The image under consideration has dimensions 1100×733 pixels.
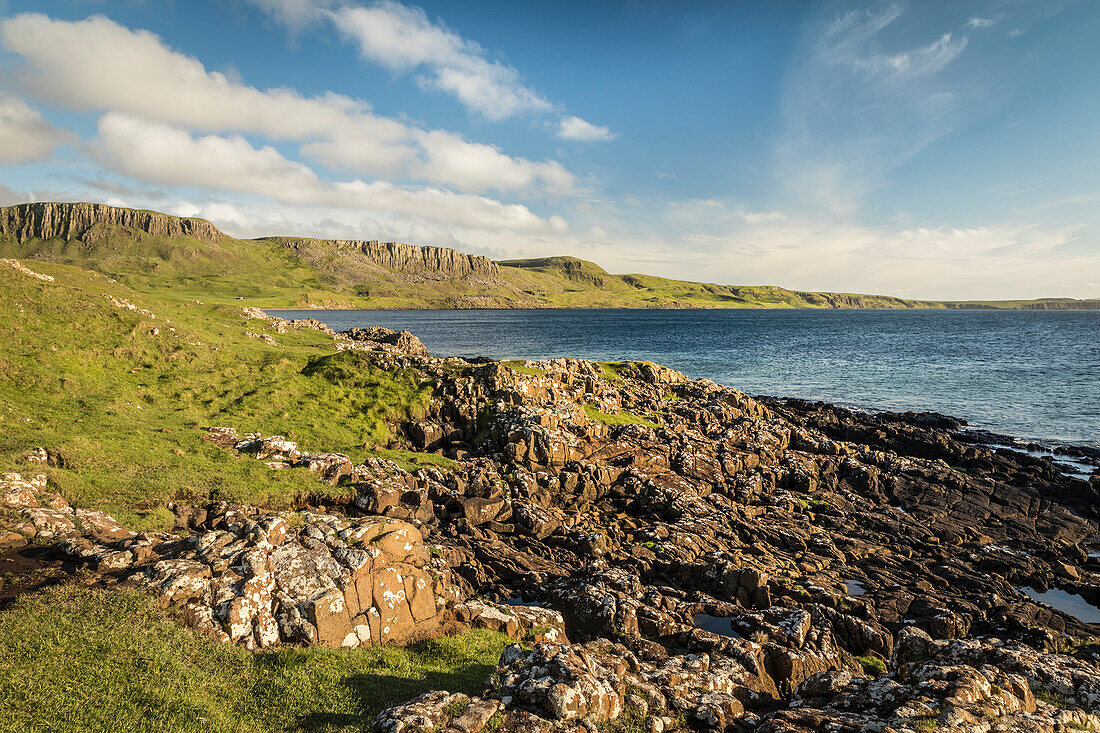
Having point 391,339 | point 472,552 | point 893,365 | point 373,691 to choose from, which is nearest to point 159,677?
point 373,691

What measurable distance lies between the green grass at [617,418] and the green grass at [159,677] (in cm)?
Answer: 3060

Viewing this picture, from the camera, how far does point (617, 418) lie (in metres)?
44.3

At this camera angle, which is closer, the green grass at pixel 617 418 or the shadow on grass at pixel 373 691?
the shadow on grass at pixel 373 691

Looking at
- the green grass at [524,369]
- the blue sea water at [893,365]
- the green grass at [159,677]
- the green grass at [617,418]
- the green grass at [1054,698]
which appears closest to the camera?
the green grass at [159,677]

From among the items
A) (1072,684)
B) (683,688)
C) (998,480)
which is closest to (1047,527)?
(998,480)

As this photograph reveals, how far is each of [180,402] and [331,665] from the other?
25.8 meters

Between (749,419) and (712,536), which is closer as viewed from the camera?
(712,536)

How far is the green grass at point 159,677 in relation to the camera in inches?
379

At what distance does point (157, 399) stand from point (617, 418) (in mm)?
33882

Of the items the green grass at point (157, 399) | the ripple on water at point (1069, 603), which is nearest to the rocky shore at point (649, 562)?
the ripple on water at point (1069, 603)

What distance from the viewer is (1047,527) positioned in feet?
112

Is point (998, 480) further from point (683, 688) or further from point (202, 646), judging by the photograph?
point (202, 646)

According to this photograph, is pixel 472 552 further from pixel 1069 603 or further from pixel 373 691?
pixel 1069 603

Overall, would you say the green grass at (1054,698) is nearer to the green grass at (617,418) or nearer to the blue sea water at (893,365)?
the green grass at (617,418)
